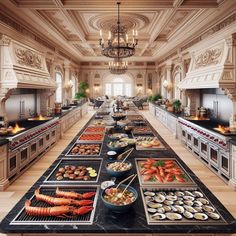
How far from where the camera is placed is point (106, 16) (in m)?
6.79

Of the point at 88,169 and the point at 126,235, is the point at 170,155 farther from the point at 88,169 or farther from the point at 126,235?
the point at 126,235

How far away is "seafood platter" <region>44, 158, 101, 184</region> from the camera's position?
220 cm

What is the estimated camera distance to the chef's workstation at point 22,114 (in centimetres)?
423

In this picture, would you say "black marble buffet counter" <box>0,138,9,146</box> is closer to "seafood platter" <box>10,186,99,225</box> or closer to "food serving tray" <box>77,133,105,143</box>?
"food serving tray" <box>77,133,105,143</box>

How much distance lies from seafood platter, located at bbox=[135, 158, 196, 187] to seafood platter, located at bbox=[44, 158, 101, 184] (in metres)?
0.48

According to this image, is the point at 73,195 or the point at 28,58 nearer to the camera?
the point at 73,195

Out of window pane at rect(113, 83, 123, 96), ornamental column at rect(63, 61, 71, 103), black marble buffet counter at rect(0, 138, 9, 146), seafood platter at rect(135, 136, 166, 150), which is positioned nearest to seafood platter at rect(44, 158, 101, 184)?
seafood platter at rect(135, 136, 166, 150)

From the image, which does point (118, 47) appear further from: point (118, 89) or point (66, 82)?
point (118, 89)

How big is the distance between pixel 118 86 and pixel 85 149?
1820cm

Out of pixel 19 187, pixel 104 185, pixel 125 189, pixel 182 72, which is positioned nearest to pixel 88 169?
pixel 104 185

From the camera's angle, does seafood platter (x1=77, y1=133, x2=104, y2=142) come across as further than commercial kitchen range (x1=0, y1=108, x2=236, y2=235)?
Yes

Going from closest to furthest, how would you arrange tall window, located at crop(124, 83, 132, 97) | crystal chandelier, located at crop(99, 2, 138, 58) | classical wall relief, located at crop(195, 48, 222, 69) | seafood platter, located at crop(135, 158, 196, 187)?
seafood platter, located at crop(135, 158, 196, 187)
crystal chandelier, located at crop(99, 2, 138, 58)
classical wall relief, located at crop(195, 48, 222, 69)
tall window, located at crop(124, 83, 132, 97)

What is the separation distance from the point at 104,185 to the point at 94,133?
237cm

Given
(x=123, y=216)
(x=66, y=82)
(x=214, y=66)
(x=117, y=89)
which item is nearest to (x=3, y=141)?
(x=123, y=216)
